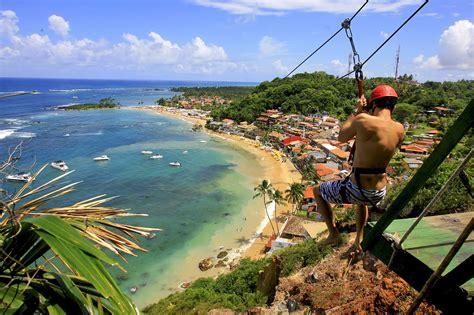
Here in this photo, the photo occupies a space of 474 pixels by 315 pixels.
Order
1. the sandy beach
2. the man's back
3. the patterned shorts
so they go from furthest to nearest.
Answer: the sandy beach → the patterned shorts → the man's back

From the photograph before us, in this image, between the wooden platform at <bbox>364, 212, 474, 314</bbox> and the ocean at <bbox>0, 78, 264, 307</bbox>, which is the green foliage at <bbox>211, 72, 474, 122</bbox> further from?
the wooden platform at <bbox>364, 212, 474, 314</bbox>

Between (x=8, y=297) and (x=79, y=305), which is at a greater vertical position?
(x=8, y=297)

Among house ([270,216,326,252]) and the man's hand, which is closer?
the man's hand

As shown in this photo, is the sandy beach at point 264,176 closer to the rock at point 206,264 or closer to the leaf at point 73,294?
the rock at point 206,264

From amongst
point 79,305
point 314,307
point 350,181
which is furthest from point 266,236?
point 79,305

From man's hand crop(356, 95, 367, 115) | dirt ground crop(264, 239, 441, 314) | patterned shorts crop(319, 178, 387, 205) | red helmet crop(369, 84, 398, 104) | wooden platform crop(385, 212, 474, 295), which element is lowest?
dirt ground crop(264, 239, 441, 314)

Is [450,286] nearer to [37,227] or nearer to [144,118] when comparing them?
[37,227]

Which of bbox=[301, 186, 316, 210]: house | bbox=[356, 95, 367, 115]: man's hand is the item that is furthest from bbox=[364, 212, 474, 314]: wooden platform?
bbox=[301, 186, 316, 210]: house
